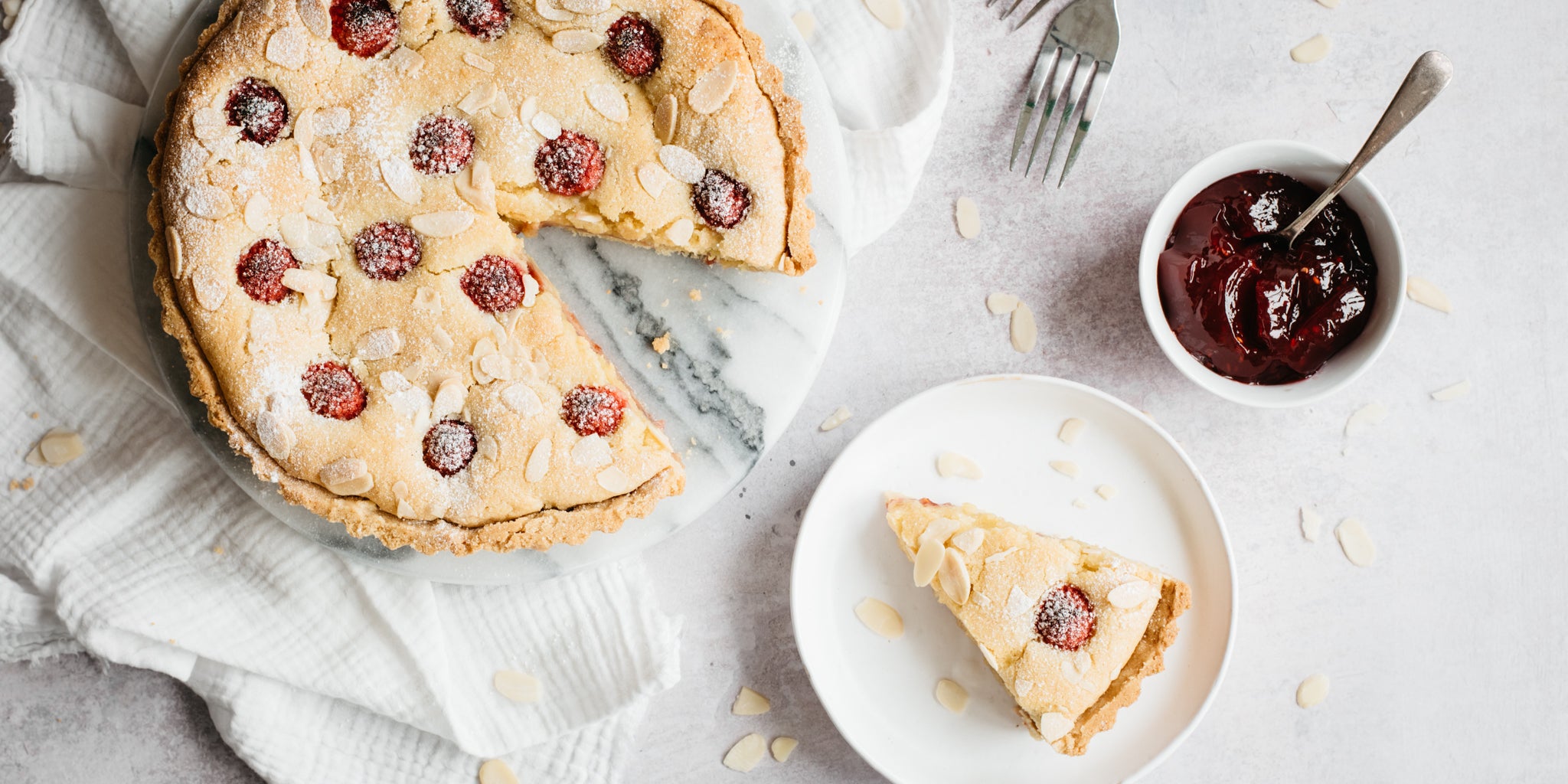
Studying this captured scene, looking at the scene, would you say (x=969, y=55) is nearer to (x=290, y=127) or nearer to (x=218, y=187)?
(x=290, y=127)

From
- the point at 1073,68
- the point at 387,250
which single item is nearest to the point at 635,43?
the point at 387,250

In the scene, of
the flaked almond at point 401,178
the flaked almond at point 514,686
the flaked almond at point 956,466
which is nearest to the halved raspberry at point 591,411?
the flaked almond at point 401,178

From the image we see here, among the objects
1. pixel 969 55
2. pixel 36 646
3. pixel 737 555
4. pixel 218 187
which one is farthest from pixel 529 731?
pixel 969 55

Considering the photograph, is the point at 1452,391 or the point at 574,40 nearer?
the point at 574,40

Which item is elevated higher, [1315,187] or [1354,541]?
[1315,187]

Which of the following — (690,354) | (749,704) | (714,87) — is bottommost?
(749,704)

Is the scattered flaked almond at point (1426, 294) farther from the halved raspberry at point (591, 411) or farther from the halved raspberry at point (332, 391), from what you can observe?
the halved raspberry at point (332, 391)

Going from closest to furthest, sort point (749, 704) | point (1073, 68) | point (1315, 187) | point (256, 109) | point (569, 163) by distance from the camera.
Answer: point (256, 109), point (569, 163), point (1315, 187), point (1073, 68), point (749, 704)

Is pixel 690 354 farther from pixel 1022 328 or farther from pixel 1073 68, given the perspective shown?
pixel 1073 68

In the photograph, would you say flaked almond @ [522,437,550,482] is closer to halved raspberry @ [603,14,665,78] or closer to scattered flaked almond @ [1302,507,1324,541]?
halved raspberry @ [603,14,665,78]
